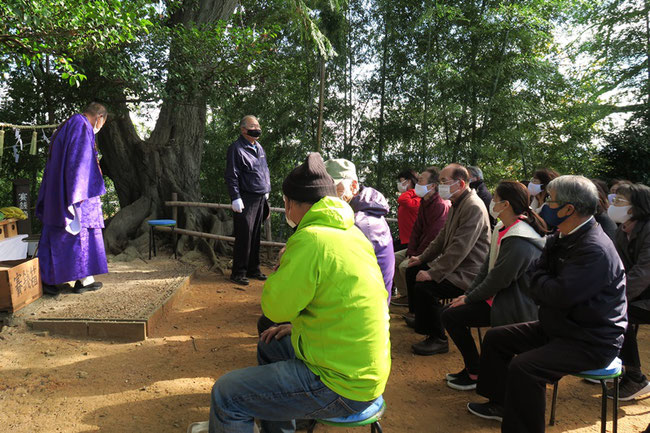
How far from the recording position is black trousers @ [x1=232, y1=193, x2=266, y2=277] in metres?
5.50

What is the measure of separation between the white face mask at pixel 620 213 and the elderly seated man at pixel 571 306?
48.6 inches

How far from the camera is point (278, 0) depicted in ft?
23.1

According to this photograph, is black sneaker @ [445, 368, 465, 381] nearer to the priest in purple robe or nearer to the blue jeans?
the blue jeans

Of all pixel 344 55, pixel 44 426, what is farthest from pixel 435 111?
pixel 44 426

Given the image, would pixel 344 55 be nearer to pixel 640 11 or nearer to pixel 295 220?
pixel 640 11

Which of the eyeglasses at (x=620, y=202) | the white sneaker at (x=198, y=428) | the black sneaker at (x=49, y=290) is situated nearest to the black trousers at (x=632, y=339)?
the eyeglasses at (x=620, y=202)

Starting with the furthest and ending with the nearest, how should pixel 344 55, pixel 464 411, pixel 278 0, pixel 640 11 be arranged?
pixel 344 55 → pixel 640 11 → pixel 278 0 → pixel 464 411

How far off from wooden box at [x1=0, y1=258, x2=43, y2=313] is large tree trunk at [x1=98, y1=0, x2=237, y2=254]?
2953mm

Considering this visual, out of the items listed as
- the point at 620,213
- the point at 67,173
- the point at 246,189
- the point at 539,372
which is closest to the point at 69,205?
the point at 67,173

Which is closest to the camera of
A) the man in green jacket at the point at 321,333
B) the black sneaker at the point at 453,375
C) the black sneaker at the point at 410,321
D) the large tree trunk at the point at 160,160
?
the man in green jacket at the point at 321,333

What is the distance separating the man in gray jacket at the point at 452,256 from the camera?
3.51 metres

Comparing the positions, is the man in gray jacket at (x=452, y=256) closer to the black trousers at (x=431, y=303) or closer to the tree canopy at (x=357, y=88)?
the black trousers at (x=431, y=303)

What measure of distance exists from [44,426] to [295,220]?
188 cm

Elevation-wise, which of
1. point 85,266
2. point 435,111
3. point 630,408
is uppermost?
point 435,111
